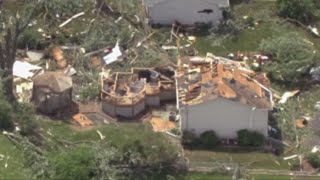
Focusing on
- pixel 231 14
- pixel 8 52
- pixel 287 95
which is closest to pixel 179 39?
pixel 231 14

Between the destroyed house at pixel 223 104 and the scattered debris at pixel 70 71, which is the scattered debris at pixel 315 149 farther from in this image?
the scattered debris at pixel 70 71

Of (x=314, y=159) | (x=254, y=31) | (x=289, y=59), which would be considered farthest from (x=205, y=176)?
(x=254, y=31)

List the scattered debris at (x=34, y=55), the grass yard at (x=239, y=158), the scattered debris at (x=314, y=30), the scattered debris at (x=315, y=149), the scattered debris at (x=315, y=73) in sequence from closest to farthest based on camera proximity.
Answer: the grass yard at (x=239, y=158), the scattered debris at (x=315, y=149), the scattered debris at (x=315, y=73), the scattered debris at (x=34, y=55), the scattered debris at (x=314, y=30)

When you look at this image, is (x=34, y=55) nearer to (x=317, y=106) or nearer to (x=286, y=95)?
(x=286, y=95)

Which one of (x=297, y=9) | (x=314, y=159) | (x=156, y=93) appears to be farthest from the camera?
(x=297, y=9)

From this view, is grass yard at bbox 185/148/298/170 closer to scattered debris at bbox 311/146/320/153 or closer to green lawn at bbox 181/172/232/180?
green lawn at bbox 181/172/232/180

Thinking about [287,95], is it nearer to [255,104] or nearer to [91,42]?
[255,104]

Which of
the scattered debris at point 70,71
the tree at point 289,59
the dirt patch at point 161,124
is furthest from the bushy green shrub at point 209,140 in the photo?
the scattered debris at point 70,71
